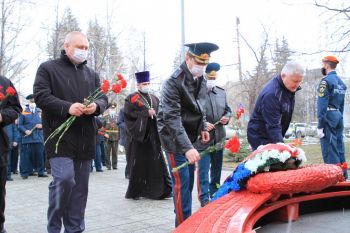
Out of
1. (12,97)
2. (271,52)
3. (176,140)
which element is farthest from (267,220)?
(271,52)

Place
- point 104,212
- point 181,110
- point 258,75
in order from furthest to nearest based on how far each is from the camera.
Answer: point 258,75 → point 104,212 → point 181,110

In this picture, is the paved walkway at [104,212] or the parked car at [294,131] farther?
the parked car at [294,131]

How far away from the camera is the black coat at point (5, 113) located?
4.47m

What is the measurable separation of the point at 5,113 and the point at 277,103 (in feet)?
9.76

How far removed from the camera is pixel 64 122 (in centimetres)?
404

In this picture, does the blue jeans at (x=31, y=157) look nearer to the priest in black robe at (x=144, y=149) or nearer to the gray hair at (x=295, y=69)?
the priest in black robe at (x=144, y=149)

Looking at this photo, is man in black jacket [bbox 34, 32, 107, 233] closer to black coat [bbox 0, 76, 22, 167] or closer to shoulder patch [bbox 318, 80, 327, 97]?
black coat [bbox 0, 76, 22, 167]

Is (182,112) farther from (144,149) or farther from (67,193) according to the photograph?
(144,149)

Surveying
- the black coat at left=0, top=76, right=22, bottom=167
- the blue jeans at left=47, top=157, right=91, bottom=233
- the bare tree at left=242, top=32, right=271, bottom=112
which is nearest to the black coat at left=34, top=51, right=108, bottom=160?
the blue jeans at left=47, top=157, right=91, bottom=233

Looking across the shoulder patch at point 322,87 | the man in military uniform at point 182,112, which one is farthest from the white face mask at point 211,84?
the man in military uniform at point 182,112

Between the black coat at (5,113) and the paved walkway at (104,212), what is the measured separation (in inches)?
45.1

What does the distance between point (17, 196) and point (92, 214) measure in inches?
103

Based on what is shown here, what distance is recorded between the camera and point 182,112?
162 inches

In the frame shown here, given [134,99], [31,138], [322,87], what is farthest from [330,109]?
[31,138]
